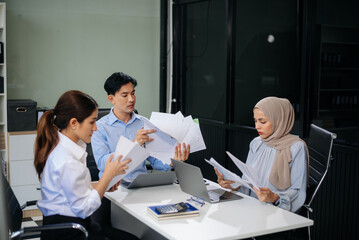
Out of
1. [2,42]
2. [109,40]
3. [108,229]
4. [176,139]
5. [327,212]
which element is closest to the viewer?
[108,229]

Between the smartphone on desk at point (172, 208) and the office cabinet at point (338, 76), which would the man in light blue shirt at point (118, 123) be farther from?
the office cabinet at point (338, 76)

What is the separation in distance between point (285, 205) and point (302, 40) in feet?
5.65

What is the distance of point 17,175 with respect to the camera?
469 cm

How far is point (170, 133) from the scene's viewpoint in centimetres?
285

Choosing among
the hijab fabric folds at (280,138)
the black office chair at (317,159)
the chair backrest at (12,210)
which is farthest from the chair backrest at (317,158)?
the chair backrest at (12,210)

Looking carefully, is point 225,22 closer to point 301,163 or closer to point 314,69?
point 314,69

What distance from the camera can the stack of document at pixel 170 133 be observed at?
2844 mm

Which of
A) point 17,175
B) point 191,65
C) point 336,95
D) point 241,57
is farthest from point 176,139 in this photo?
point 191,65

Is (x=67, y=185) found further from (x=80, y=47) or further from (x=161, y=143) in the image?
(x=80, y=47)

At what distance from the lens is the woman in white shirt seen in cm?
227

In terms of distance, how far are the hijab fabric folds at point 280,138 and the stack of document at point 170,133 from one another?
1.39 feet

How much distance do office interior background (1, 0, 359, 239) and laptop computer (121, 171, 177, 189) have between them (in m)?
1.36

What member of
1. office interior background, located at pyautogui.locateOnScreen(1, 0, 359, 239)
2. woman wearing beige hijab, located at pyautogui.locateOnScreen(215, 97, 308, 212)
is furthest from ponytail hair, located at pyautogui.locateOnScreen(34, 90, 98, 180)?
office interior background, located at pyautogui.locateOnScreen(1, 0, 359, 239)

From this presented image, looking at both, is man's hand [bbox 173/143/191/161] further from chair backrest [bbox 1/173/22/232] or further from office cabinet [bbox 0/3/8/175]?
office cabinet [bbox 0/3/8/175]
